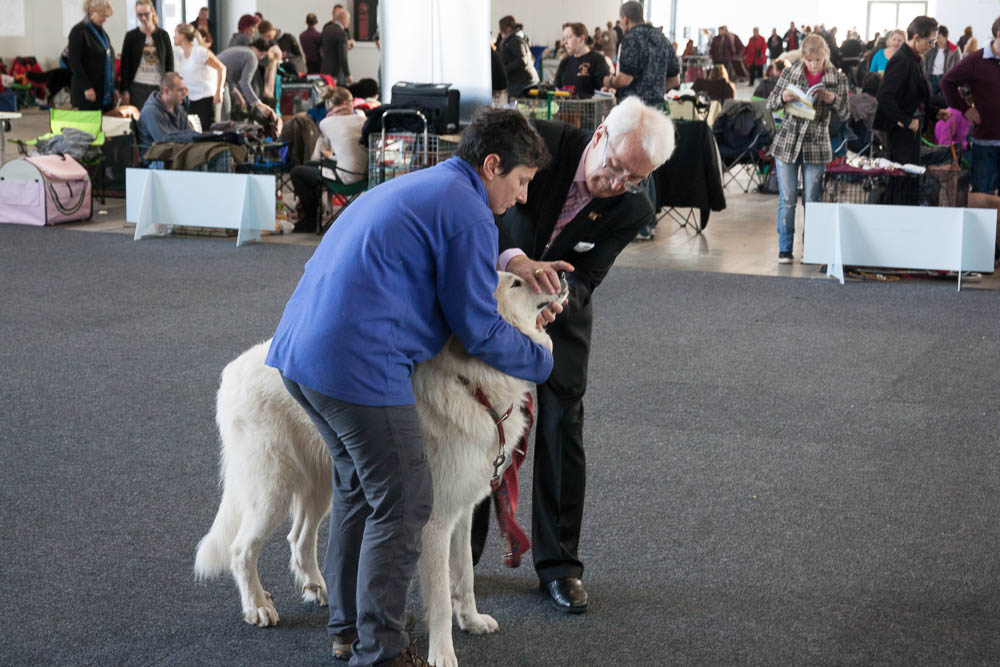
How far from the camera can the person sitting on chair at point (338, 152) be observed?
905 cm

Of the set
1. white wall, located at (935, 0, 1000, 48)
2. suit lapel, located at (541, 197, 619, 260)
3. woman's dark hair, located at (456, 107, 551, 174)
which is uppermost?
white wall, located at (935, 0, 1000, 48)

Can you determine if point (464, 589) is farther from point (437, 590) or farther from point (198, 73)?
point (198, 73)

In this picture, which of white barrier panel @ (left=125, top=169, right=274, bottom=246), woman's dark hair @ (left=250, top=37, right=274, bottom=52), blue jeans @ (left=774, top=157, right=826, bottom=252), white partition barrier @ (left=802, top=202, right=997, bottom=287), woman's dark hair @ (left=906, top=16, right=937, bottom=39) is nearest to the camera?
white partition barrier @ (left=802, top=202, right=997, bottom=287)

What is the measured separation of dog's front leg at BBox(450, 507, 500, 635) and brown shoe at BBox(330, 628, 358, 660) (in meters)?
0.31

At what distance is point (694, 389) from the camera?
17.3 ft

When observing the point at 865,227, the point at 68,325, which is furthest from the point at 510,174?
the point at 865,227

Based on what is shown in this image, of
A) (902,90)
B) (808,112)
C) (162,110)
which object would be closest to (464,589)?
(808,112)

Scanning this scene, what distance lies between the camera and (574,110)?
9.55 metres

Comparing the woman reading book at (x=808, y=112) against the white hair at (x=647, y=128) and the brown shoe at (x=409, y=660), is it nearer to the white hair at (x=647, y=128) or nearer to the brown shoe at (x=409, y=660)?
the white hair at (x=647, y=128)

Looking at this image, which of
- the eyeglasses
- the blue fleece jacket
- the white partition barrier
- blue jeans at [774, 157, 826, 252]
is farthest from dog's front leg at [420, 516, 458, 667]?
blue jeans at [774, 157, 826, 252]

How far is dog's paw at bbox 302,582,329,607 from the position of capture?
307 cm

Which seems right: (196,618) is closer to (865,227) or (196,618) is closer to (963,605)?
(963,605)

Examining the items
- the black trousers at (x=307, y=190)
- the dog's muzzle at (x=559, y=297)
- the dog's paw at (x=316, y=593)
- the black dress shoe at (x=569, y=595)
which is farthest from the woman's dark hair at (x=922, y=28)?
the dog's paw at (x=316, y=593)

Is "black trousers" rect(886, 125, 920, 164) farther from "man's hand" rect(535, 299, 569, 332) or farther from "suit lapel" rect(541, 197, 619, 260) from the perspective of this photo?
"man's hand" rect(535, 299, 569, 332)
